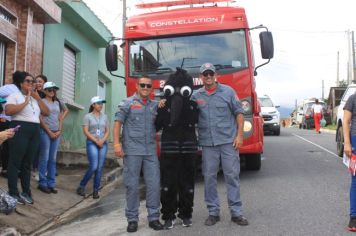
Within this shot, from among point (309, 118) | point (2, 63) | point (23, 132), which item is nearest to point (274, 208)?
point (23, 132)

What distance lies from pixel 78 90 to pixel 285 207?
30.5 feet

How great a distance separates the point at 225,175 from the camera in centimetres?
549

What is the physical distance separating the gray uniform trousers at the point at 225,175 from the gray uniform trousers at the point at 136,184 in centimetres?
60

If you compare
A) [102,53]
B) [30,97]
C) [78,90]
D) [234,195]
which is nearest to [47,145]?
[30,97]

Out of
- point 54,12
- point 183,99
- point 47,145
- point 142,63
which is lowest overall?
point 47,145

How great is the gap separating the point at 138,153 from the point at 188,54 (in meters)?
3.02

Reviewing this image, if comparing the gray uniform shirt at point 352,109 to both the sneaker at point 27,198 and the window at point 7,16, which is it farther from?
the window at point 7,16

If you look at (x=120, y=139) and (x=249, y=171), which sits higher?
(x=120, y=139)

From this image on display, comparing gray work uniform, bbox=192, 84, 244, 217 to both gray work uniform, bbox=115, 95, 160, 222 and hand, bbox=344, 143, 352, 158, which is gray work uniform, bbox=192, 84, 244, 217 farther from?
hand, bbox=344, 143, 352, 158

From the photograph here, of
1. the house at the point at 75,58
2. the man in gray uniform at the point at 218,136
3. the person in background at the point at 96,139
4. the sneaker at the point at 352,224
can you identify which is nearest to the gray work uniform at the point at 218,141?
the man in gray uniform at the point at 218,136

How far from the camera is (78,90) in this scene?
1396 centimetres

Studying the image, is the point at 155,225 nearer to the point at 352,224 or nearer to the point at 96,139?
the point at 352,224

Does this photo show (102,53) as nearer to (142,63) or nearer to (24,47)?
(24,47)

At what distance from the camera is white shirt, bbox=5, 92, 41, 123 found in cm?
606
